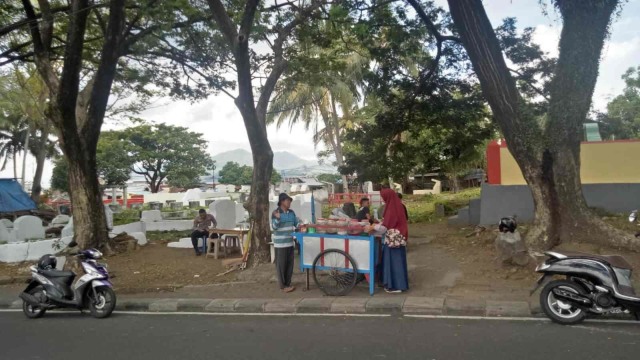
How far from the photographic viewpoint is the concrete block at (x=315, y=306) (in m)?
7.51

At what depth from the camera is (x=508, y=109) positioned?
945 cm

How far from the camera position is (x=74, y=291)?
25.1ft

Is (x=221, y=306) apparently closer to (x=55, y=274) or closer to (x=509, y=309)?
(x=55, y=274)

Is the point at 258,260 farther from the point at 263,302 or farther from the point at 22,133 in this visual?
the point at 22,133

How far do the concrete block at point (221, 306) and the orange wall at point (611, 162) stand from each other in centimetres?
826

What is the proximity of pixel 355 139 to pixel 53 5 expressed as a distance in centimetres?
907

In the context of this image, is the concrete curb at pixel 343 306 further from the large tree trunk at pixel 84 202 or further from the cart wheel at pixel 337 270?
the large tree trunk at pixel 84 202

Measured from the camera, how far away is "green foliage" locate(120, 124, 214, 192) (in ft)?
156

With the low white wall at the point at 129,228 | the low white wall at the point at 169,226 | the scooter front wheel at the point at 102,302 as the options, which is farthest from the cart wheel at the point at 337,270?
the low white wall at the point at 169,226

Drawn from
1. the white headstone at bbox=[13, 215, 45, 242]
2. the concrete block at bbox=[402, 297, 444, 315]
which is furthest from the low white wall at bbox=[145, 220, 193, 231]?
Answer: the concrete block at bbox=[402, 297, 444, 315]

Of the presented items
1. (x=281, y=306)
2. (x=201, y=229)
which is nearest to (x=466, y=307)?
(x=281, y=306)

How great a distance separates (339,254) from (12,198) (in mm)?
19368

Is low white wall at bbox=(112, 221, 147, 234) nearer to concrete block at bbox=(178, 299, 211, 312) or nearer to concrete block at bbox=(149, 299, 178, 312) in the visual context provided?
concrete block at bbox=(149, 299, 178, 312)

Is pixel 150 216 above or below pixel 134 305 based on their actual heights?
above
